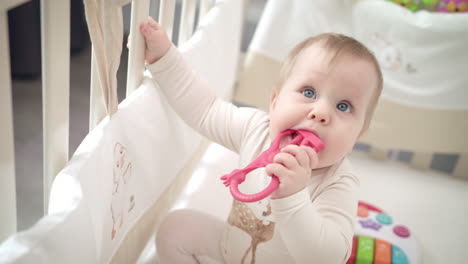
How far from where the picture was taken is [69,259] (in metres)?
0.51

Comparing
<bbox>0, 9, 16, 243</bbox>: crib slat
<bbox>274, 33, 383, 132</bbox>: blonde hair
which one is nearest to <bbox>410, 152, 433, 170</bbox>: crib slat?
<bbox>274, 33, 383, 132</bbox>: blonde hair

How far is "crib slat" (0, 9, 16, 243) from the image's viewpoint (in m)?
0.45

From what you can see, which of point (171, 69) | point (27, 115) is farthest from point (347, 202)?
point (27, 115)

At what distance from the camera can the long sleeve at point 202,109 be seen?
Answer: 2.68ft

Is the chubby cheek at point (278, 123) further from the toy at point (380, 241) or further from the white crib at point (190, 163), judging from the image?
the toy at point (380, 241)

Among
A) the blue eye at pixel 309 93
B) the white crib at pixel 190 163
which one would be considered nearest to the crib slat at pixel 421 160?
the white crib at pixel 190 163

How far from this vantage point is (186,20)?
37.1 inches

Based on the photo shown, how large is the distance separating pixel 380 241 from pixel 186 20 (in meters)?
0.57

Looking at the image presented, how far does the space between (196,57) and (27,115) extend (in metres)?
0.80

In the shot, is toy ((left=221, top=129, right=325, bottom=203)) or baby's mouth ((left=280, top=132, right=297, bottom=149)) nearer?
toy ((left=221, top=129, right=325, bottom=203))

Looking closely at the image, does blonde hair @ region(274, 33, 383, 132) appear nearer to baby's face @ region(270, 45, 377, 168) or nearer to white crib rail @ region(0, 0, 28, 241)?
baby's face @ region(270, 45, 377, 168)

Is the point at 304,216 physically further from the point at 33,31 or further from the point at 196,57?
the point at 33,31

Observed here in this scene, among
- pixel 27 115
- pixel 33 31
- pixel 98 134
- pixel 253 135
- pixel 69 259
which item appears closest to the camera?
pixel 69 259

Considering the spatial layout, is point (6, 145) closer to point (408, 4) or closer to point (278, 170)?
point (278, 170)
